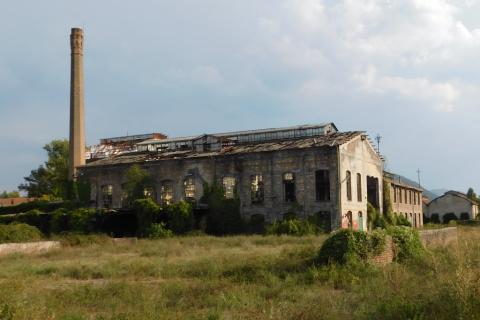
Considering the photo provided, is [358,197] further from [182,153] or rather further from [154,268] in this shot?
[154,268]

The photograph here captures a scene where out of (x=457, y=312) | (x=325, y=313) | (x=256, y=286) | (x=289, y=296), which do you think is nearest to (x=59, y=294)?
(x=256, y=286)

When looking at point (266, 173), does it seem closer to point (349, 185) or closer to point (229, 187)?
point (229, 187)

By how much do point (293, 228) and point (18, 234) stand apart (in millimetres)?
16507

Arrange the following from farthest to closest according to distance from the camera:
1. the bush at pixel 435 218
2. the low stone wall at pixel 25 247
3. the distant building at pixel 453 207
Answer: the distant building at pixel 453 207
the bush at pixel 435 218
the low stone wall at pixel 25 247

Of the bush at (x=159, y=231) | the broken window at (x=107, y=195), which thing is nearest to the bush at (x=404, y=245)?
the bush at (x=159, y=231)

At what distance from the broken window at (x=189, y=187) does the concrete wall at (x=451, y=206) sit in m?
38.1

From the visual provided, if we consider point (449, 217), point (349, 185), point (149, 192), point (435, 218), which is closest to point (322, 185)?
point (349, 185)

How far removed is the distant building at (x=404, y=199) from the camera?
4434 centimetres

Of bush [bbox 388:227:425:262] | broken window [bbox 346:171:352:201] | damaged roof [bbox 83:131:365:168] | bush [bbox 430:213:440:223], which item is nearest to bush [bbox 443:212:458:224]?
bush [bbox 430:213:440:223]

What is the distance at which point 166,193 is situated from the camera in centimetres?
3731

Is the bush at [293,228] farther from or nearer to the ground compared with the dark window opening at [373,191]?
nearer to the ground

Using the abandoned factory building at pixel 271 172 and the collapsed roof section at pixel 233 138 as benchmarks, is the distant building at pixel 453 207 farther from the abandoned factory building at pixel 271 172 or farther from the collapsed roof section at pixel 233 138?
the collapsed roof section at pixel 233 138

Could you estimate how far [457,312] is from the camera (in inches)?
288

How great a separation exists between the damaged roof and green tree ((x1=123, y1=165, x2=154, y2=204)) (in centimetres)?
130
